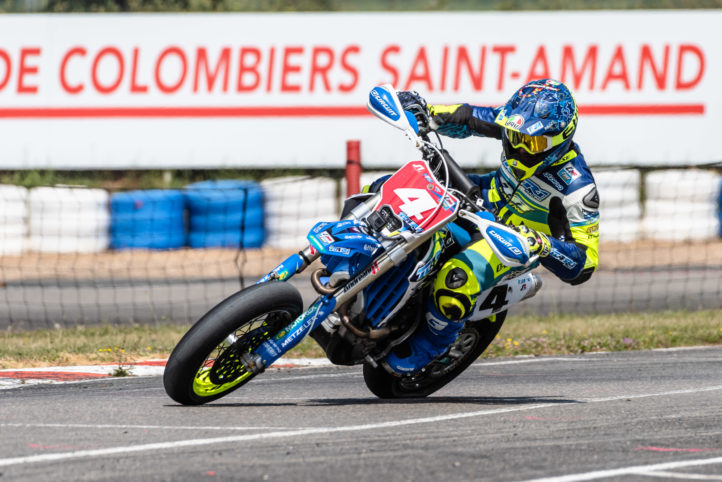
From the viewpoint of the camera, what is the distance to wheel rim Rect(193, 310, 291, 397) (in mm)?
6117

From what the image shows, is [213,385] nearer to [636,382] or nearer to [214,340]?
[214,340]

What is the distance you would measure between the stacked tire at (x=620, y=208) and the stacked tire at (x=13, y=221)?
902 centimetres

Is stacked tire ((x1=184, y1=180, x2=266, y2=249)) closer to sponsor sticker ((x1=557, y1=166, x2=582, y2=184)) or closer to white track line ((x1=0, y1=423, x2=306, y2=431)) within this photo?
sponsor sticker ((x1=557, y1=166, x2=582, y2=184))

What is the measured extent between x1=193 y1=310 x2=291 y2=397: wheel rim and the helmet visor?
176cm

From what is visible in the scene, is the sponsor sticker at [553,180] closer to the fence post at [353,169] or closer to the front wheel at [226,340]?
the front wheel at [226,340]

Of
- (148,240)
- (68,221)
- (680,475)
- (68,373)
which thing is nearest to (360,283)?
(680,475)

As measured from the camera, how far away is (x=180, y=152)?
21.1 m

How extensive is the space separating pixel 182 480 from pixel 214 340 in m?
1.30

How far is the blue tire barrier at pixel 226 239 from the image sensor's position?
18375mm

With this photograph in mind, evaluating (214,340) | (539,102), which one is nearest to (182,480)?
(214,340)

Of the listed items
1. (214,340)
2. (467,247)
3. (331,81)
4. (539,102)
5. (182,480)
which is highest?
(331,81)

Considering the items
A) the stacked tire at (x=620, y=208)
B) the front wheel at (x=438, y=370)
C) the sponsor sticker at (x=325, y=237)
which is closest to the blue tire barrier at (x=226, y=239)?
the stacked tire at (x=620, y=208)

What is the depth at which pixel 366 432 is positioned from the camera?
5766 millimetres

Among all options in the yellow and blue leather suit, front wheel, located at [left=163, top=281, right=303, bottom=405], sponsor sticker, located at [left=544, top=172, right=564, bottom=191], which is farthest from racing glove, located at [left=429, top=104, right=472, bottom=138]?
front wheel, located at [left=163, top=281, right=303, bottom=405]
